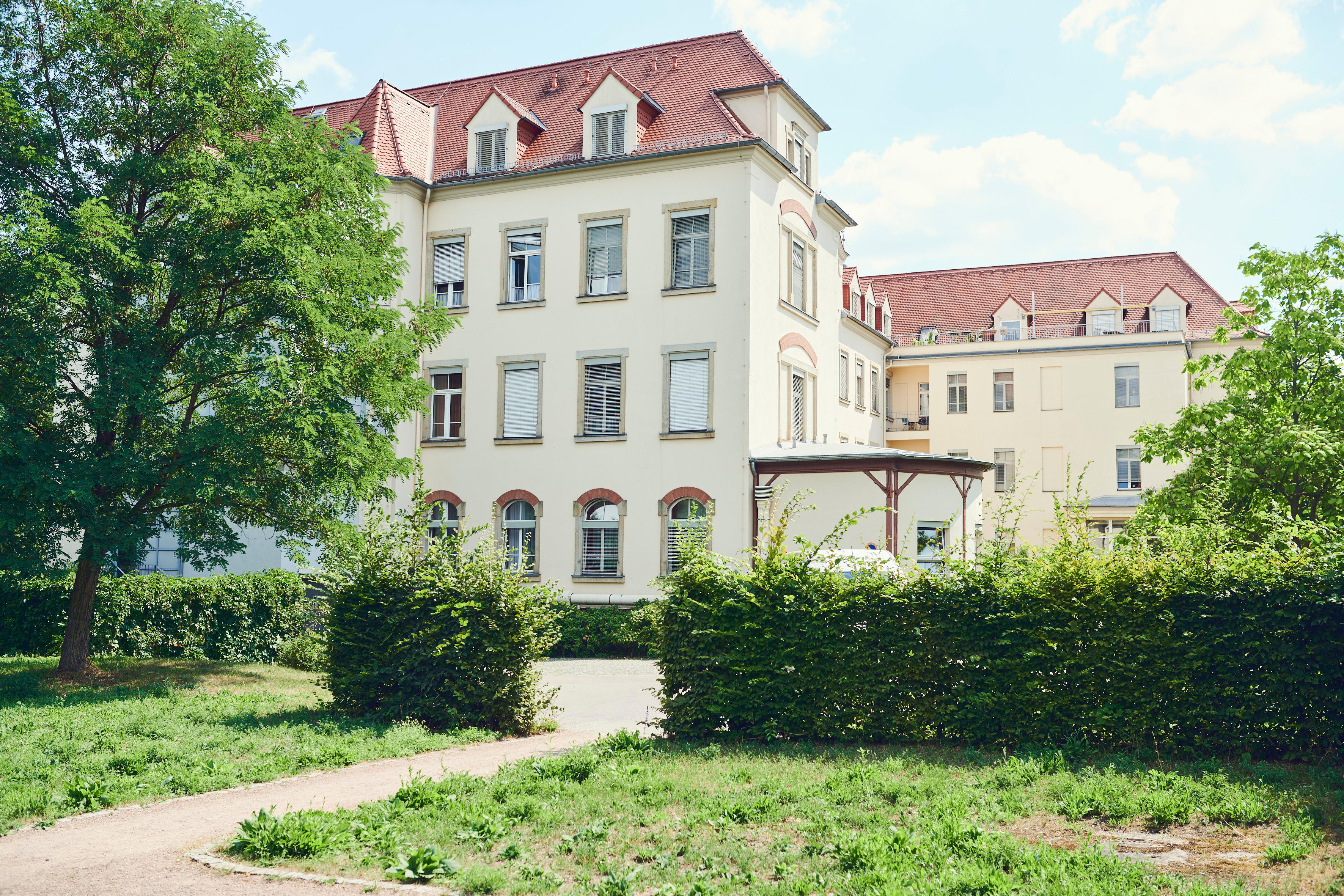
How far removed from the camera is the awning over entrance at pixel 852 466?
24656mm

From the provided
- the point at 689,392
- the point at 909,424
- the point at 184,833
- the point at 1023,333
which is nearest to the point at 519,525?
the point at 689,392

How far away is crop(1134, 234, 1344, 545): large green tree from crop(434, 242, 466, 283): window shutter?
55.3 feet

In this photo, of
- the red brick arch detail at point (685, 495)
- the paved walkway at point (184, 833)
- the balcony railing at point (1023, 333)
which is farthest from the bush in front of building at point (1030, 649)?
the balcony railing at point (1023, 333)

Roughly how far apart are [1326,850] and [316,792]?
291 inches

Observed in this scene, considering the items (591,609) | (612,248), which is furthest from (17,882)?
(612,248)

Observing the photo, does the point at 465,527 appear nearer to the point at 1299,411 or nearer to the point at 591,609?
the point at 591,609

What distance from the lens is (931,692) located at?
1062 centimetres

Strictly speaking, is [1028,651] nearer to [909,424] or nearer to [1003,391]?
[1003,391]

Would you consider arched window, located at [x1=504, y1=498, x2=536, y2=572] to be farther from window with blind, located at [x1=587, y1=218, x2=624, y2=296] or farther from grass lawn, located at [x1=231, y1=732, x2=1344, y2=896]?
grass lawn, located at [x1=231, y1=732, x2=1344, y2=896]

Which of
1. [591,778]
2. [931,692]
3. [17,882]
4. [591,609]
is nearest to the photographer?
[17,882]

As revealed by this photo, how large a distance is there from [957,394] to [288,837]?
146ft

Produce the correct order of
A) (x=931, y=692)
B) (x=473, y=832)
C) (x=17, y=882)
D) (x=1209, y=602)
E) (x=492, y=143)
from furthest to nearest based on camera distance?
1. (x=492, y=143)
2. (x=931, y=692)
3. (x=1209, y=602)
4. (x=473, y=832)
5. (x=17, y=882)

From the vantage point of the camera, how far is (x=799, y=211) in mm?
28391

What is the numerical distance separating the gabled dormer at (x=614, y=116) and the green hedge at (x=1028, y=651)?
1755 cm
